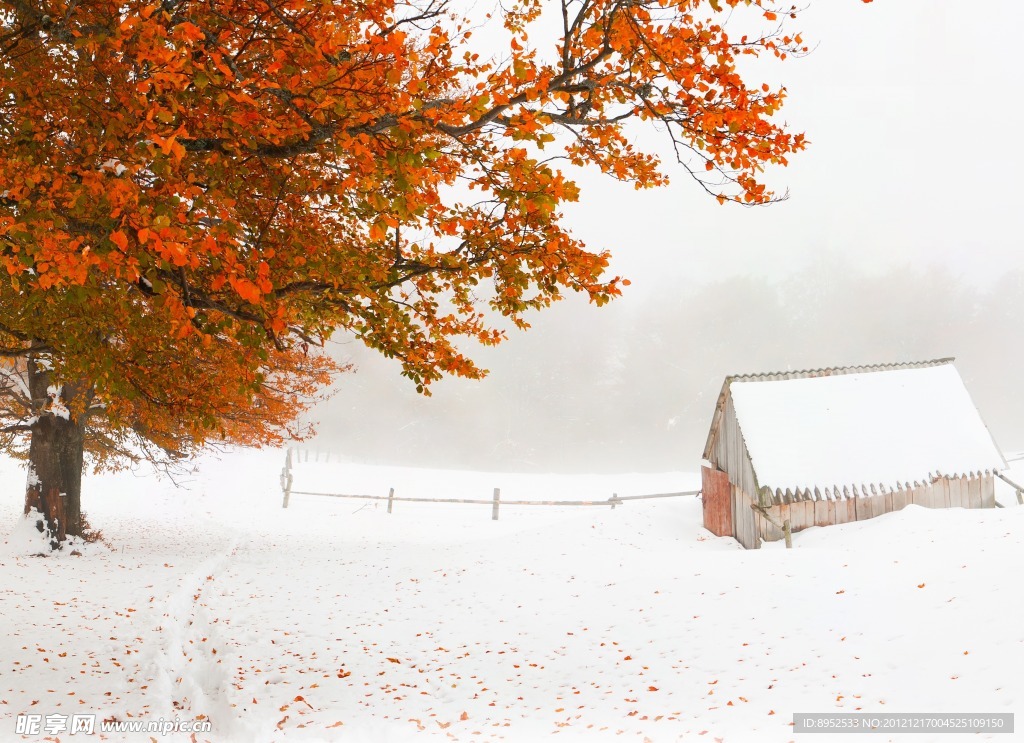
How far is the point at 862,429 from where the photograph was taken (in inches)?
559

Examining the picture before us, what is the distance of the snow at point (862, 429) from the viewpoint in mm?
13242

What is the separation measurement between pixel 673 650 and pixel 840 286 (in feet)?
190

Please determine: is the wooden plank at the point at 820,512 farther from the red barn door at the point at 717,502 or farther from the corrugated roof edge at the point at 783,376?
the corrugated roof edge at the point at 783,376

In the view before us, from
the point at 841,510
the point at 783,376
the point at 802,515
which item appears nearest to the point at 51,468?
the point at 802,515

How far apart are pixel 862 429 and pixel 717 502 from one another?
143 inches

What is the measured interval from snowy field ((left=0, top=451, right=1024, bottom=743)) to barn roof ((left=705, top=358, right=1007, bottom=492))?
137 centimetres

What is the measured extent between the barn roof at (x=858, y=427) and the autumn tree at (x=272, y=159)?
29.0ft

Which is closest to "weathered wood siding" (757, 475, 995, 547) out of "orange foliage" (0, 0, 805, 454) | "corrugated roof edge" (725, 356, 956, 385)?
"corrugated roof edge" (725, 356, 956, 385)

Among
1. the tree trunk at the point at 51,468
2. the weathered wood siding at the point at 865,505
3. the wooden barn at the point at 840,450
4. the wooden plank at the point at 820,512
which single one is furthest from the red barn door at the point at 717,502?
the tree trunk at the point at 51,468

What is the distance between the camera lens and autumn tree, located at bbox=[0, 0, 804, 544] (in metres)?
4.29

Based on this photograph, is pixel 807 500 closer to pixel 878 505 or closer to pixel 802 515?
pixel 802 515

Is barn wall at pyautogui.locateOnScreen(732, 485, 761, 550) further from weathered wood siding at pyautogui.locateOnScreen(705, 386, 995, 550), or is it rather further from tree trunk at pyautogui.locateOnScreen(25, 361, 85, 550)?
tree trunk at pyautogui.locateOnScreen(25, 361, 85, 550)

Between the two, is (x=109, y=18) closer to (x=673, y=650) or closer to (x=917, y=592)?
(x=673, y=650)

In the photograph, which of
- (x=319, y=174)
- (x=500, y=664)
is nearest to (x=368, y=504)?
(x=500, y=664)
